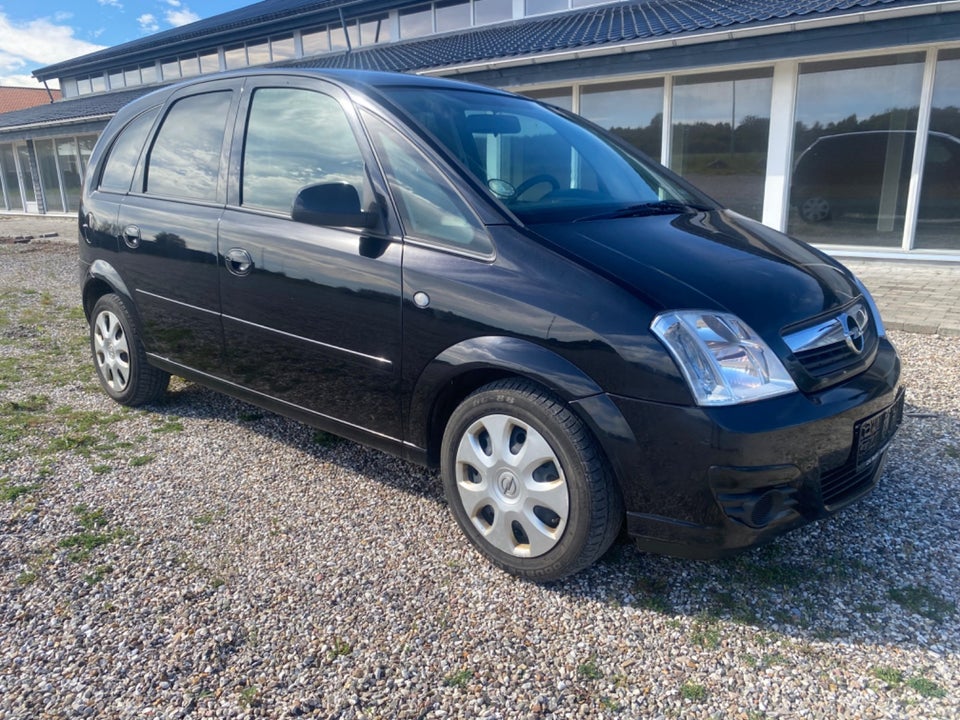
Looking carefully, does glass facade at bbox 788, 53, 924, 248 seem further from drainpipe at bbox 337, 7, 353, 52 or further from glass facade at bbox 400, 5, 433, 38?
drainpipe at bbox 337, 7, 353, 52

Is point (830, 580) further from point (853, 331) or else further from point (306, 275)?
point (306, 275)

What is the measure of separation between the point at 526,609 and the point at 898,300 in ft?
19.8

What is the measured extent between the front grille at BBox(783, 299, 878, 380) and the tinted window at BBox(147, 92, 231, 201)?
2742mm

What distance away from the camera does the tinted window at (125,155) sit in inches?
165

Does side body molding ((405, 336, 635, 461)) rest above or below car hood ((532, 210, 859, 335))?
below

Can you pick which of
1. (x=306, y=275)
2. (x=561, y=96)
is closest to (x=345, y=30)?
(x=561, y=96)

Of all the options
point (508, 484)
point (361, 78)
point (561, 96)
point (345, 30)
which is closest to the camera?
point (508, 484)

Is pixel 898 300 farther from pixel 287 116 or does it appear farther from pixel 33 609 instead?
pixel 33 609

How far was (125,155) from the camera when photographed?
14.1 feet

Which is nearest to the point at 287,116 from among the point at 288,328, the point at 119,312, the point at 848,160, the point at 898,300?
the point at 288,328

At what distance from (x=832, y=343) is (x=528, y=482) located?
3.86 ft

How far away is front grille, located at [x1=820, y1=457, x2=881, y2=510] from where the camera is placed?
2.39 meters

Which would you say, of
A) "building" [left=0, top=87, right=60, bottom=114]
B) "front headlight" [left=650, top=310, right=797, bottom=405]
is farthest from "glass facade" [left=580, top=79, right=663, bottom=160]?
"building" [left=0, top=87, right=60, bottom=114]

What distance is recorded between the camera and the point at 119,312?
4.20m
